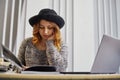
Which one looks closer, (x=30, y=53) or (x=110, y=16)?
Result: (x=30, y=53)

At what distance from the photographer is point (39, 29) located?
1.80 meters

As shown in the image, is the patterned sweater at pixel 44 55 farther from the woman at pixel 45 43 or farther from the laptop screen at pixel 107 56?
the laptop screen at pixel 107 56

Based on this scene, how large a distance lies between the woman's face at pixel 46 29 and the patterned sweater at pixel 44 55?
66 mm

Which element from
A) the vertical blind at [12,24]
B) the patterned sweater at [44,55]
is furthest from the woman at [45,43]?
the vertical blind at [12,24]

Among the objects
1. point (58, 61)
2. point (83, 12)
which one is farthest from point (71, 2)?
point (58, 61)

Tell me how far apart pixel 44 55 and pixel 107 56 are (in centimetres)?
79

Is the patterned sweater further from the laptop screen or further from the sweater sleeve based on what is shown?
the laptop screen

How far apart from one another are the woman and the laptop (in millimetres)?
472

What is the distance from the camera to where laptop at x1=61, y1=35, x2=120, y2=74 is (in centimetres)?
103

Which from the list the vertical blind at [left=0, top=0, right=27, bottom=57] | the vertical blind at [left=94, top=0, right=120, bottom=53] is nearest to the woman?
the vertical blind at [left=0, top=0, right=27, bottom=57]

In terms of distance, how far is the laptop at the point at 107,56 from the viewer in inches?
40.7

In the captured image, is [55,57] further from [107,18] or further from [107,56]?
[107,18]

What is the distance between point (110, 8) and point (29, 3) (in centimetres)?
99

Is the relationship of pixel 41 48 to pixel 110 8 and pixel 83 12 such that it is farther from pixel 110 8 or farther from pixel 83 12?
pixel 110 8
